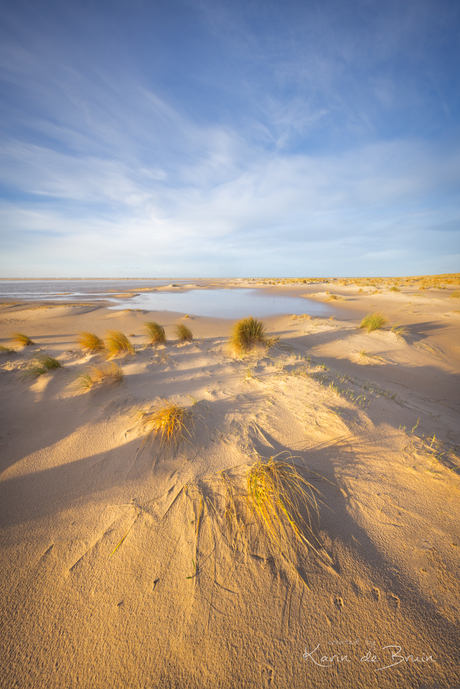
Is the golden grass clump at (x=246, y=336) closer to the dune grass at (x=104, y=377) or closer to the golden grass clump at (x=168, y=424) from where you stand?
the dune grass at (x=104, y=377)

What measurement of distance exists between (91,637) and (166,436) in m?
1.52

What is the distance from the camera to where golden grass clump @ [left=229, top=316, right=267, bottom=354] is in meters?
5.59

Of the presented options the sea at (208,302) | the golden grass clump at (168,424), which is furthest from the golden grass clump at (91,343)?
the sea at (208,302)

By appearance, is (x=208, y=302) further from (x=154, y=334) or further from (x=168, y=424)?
(x=168, y=424)

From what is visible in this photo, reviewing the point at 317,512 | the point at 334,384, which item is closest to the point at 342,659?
the point at 317,512

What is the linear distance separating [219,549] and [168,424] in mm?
1356

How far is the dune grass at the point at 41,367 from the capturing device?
4539mm

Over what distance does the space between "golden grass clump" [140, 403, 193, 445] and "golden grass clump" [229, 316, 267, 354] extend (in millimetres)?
2814


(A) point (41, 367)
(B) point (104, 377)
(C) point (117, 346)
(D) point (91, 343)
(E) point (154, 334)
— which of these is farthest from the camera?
(E) point (154, 334)

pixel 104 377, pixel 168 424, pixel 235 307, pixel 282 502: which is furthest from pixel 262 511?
pixel 235 307

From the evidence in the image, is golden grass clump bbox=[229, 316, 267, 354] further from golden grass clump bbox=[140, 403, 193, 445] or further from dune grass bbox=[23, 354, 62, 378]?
dune grass bbox=[23, 354, 62, 378]

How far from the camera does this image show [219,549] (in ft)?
5.78

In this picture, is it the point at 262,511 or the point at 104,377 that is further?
the point at 104,377

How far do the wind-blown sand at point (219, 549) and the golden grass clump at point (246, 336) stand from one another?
5.82 feet
